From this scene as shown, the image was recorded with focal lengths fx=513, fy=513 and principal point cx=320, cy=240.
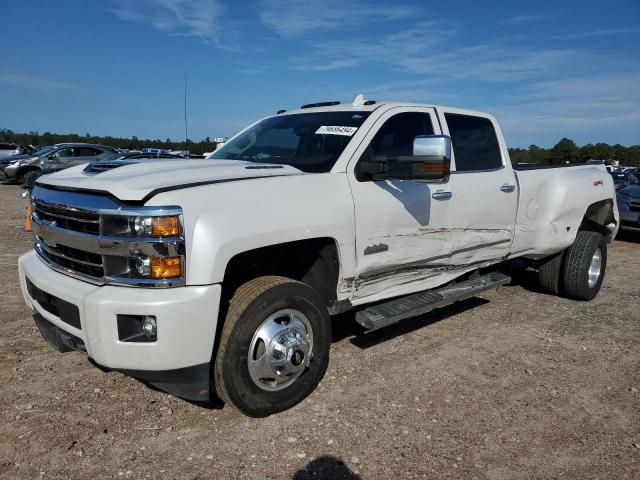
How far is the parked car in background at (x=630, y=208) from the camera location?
1045 cm

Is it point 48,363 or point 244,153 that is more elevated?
point 244,153

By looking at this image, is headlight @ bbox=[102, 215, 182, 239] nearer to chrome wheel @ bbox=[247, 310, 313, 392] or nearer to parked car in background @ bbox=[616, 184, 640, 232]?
chrome wheel @ bbox=[247, 310, 313, 392]

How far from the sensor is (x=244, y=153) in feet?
13.5

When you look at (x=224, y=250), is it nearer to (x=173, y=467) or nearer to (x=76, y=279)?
(x=76, y=279)

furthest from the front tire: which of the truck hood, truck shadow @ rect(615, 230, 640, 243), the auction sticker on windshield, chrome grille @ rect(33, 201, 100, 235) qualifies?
truck shadow @ rect(615, 230, 640, 243)

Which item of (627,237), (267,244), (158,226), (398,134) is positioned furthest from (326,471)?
(627,237)

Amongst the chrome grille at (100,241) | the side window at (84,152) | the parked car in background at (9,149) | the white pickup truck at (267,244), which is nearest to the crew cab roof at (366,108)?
the white pickup truck at (267,244)

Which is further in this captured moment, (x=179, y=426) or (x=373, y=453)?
(x=179, y=426)

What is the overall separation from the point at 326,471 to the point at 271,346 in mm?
721

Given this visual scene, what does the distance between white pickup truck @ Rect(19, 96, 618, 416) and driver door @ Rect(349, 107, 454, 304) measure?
1cm

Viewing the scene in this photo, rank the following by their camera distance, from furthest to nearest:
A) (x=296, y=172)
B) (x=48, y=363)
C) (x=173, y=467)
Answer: (x=48, y=363) → (x=296, y=172) → (x=173, y=467)

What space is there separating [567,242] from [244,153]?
3523mm

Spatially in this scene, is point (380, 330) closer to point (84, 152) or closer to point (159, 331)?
point (159, 331)

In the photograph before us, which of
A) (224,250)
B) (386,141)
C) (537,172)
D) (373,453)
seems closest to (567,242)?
(537,172)
